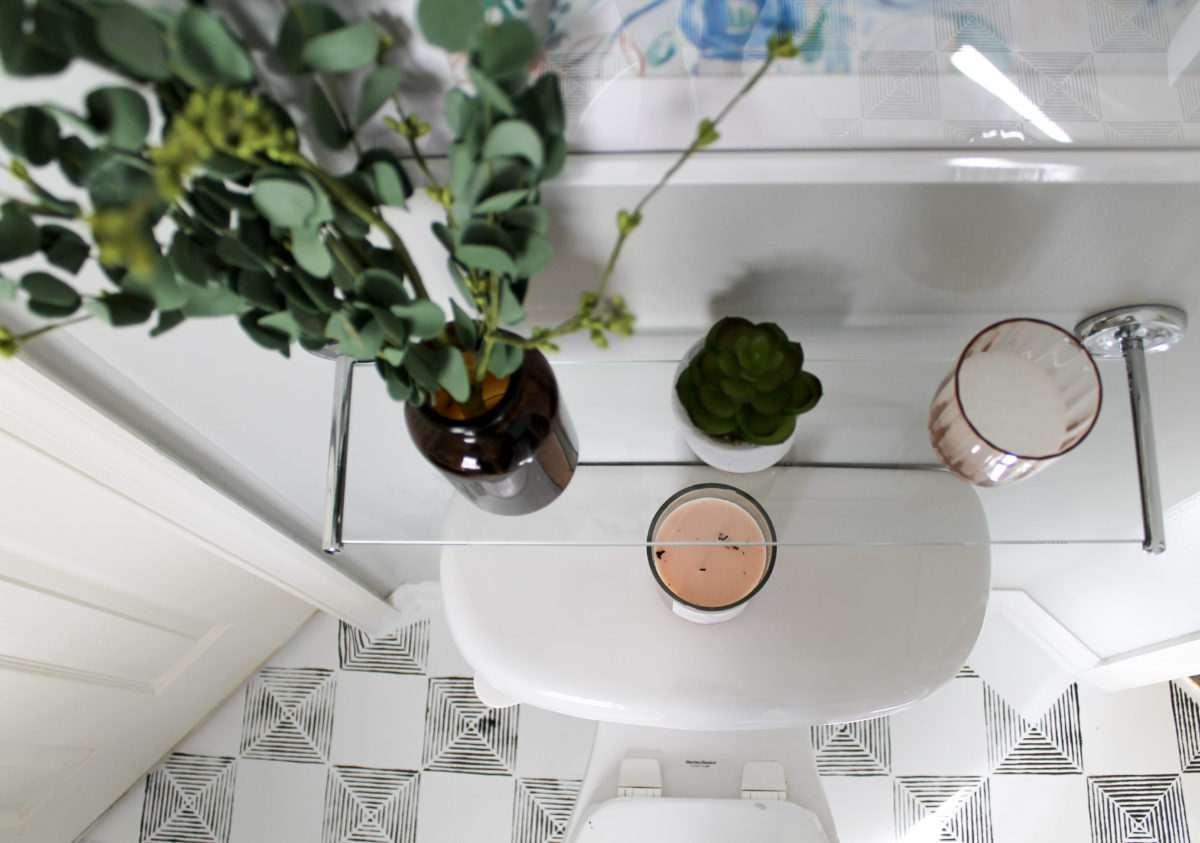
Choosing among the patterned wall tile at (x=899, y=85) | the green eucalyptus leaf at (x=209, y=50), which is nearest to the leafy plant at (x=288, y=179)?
the green eucalyptus leaf at (x=209, y=50)

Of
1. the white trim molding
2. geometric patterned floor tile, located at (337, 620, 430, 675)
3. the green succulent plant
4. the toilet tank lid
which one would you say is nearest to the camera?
the green succulent plant

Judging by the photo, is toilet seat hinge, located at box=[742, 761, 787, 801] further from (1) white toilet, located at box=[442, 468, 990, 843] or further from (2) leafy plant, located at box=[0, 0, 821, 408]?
(2) leafy plant, located at box=[0, 0, 821, 408]

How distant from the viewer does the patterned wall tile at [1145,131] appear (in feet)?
1.38

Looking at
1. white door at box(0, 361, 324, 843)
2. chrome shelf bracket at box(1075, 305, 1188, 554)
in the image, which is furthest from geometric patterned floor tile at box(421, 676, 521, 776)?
chrome shelf bracket at box(1075, 305, 1188, 554)

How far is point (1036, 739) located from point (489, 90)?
1357mm

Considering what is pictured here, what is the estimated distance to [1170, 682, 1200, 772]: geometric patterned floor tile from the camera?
3.98ft

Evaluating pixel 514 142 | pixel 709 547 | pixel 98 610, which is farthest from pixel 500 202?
pixel 98 610

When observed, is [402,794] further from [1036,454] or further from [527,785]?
[1036,454]

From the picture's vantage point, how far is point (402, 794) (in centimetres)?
124

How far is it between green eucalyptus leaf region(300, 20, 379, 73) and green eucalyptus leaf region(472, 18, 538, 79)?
4 centimetres

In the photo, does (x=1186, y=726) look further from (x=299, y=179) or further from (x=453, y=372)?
(x=299, y=179)

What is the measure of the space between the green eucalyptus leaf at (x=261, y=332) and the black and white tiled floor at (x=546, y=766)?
101 centimetres

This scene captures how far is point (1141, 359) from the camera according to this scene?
0.59 meters

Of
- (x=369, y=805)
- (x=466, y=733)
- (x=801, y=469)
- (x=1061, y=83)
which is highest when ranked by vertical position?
(x=1061, y=83)
